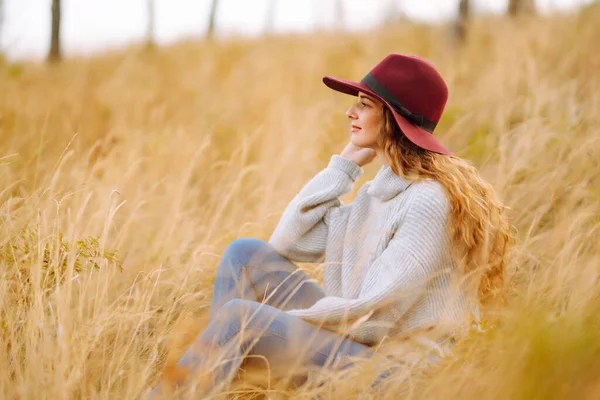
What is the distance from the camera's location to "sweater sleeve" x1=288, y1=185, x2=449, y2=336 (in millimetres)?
1874

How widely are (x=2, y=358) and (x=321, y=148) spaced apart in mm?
2664

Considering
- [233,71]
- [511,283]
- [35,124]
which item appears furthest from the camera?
[233,71]

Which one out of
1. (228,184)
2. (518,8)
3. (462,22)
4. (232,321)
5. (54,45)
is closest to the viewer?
(232,321)

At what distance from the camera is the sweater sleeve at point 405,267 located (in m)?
1.87

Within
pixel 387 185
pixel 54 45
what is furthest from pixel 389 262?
pixel 54 45

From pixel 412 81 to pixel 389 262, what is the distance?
0.67 meters

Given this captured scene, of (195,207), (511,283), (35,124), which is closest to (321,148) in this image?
(195,207)

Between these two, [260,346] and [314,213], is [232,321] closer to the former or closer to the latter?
[260,346]

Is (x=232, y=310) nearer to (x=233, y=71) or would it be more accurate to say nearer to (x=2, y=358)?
(x=2, y=358)

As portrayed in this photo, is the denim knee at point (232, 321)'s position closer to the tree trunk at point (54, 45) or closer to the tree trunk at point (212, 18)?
the tree trunk at point (54, 45)

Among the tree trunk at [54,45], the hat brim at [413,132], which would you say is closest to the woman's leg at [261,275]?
the hat brim at [413,132]

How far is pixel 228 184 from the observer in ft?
11.0

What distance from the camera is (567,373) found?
145 centimetres

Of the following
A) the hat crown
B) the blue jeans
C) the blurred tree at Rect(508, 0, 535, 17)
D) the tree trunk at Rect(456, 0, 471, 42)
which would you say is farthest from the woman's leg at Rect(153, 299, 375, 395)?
the blurred tree at Rect(508, 0, 535, 17)
